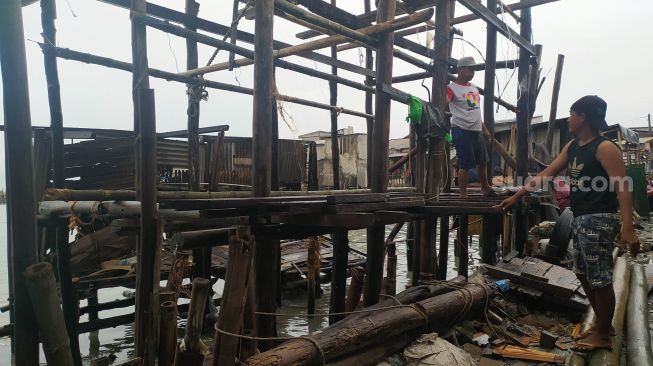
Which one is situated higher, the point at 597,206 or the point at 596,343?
the point at 597,206

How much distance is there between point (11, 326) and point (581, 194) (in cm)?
645

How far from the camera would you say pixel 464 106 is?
19.7ft

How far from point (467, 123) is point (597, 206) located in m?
2.54

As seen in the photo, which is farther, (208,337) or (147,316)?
(208,337)

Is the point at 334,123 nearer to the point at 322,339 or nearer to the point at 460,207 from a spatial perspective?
the point at 460,207

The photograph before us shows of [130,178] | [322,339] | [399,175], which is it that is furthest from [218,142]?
[399,175]

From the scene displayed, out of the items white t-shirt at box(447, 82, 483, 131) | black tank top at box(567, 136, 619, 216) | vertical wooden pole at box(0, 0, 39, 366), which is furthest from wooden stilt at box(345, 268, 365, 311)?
vertical wooden pole at box(0, 0, 39, 366)

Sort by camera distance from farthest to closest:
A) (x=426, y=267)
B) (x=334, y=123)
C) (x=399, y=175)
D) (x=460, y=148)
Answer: (x=399, y=175)
(x=334, y=123)
(x=460, y=148)
(x=426, y=267)

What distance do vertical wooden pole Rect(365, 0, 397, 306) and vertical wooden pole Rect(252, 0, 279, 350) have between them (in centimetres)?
155

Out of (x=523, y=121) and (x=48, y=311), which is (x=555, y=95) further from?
(x=48, y=311)

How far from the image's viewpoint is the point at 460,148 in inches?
243

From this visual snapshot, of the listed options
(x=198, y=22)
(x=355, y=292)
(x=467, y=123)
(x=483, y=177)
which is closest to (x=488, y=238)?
(x=483, y=177)

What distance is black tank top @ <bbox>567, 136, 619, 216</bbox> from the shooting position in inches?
147

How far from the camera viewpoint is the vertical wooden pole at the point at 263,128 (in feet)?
11.7
